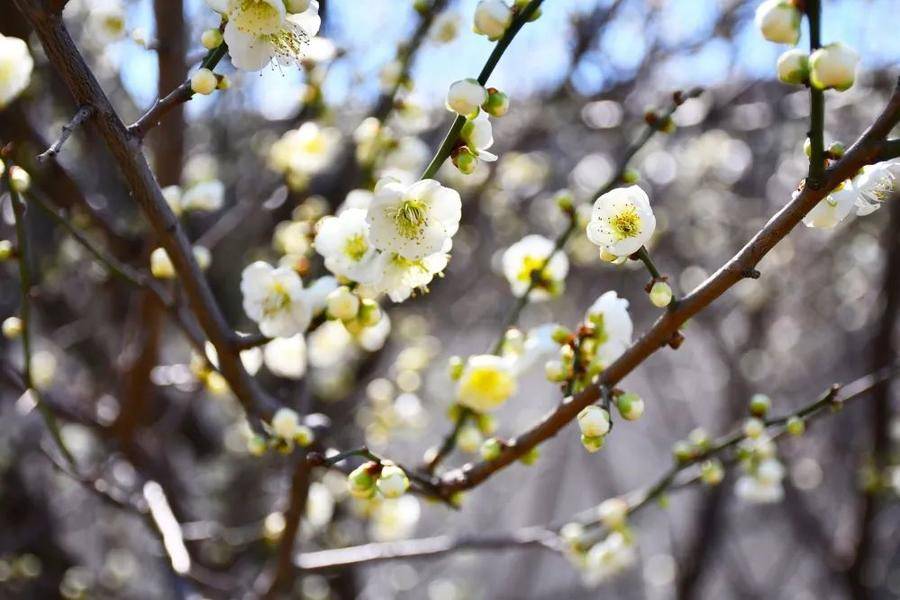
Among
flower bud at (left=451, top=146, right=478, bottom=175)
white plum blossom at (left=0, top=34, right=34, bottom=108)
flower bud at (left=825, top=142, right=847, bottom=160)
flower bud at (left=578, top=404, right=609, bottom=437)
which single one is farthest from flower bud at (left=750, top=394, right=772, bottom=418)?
white plum blossom at (left=0, top=34, right=34, bottom=108)

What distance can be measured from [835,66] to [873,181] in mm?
282

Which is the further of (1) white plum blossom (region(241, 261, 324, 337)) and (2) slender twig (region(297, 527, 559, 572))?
(2) slender twig (region(297, 527, 559, 572))

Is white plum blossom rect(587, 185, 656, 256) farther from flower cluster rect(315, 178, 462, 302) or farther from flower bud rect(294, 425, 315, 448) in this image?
flower bud rect(294, 425, 315, 448)

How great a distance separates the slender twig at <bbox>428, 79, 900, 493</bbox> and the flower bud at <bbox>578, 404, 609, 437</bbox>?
0.06m

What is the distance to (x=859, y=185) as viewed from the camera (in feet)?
3.08

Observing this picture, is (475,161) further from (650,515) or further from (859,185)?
(650,515)

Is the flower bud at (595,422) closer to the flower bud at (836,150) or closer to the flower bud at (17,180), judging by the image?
the flower bud at (836,150)

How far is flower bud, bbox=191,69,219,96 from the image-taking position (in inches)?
36.7

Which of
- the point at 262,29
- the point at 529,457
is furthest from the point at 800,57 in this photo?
the point at 529,457

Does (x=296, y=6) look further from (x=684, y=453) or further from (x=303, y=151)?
(x=684, y=453)

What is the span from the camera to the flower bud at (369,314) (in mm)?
1188

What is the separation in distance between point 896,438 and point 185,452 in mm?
2813

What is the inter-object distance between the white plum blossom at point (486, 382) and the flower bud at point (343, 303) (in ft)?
0.82

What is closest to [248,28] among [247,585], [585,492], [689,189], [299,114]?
[299,114]
